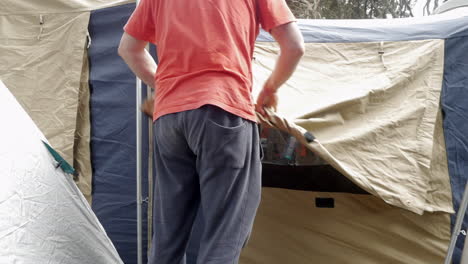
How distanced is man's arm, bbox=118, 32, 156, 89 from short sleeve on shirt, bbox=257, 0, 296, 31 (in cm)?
51

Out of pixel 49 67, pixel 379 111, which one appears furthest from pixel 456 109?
pixel 49 67

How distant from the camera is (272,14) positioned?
4.84 feet

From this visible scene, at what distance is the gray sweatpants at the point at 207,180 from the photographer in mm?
1384

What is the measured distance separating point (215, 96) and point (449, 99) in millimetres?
1754

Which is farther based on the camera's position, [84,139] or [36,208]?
[84,139]

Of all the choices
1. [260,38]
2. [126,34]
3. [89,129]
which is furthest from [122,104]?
[126,34]

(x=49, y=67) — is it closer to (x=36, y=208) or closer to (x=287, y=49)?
(x=36, y=208)

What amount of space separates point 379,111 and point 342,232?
2.47ft

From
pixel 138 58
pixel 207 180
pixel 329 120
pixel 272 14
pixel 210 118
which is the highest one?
pixel 272 14

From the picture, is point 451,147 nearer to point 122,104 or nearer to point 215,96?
point 215,96

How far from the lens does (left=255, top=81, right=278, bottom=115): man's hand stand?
1713mm

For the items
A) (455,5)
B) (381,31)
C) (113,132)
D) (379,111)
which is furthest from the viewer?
(455,5)

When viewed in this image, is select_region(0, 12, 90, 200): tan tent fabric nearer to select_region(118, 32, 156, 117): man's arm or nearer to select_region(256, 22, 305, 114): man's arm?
select_region(118, 32, 156, 117): man's arm

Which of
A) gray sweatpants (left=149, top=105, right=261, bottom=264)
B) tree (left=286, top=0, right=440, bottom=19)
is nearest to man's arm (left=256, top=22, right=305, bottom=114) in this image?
gray sweatpants (left=149, top=105, right=261, bottom=264)
